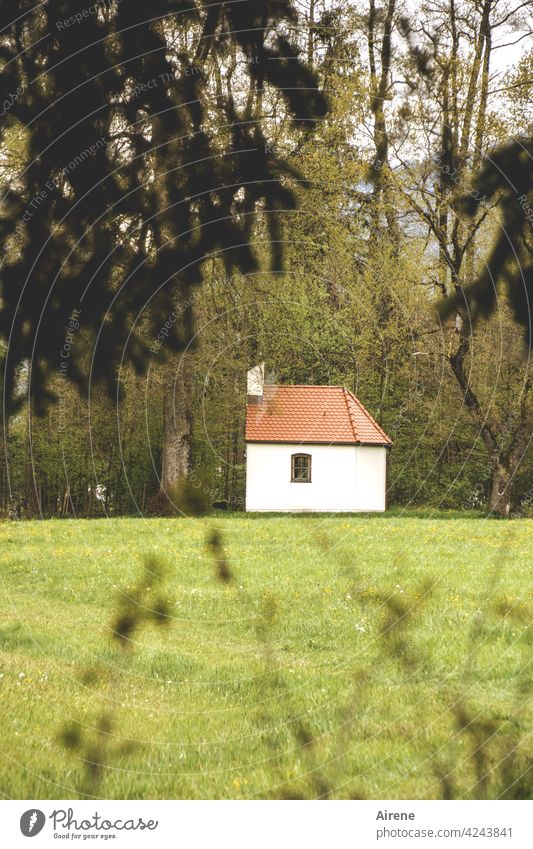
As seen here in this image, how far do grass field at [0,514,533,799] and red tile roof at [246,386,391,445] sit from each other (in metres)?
0.54

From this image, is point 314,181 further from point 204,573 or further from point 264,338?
point 204,573

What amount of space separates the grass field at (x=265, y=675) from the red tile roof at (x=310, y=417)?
544mm

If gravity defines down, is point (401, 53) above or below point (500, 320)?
above

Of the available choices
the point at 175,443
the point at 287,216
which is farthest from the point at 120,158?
the point at 175,443

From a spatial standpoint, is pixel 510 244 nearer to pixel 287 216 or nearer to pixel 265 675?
pixel 287 216

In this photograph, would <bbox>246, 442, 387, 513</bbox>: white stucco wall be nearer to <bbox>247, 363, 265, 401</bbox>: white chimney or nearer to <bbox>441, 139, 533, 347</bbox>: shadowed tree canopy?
<bbox>247, 363, 265, 401</bbox>: white chimney

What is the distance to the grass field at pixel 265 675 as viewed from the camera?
3.20 metres

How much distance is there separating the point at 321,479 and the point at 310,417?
54cm

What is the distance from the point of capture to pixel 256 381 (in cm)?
443

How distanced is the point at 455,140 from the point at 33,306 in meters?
2.05

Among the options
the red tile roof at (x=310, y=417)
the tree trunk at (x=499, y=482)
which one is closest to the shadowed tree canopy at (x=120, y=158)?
the red tile roof at (x=310, y=417)

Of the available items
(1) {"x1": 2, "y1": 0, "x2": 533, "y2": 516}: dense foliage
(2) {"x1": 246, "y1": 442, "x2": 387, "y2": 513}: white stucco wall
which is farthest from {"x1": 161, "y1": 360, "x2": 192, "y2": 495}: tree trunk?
(1) {"x1": 2, "y1": 0, "x2": 533, "y2": 516}: dense foliage

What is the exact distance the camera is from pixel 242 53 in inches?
123
